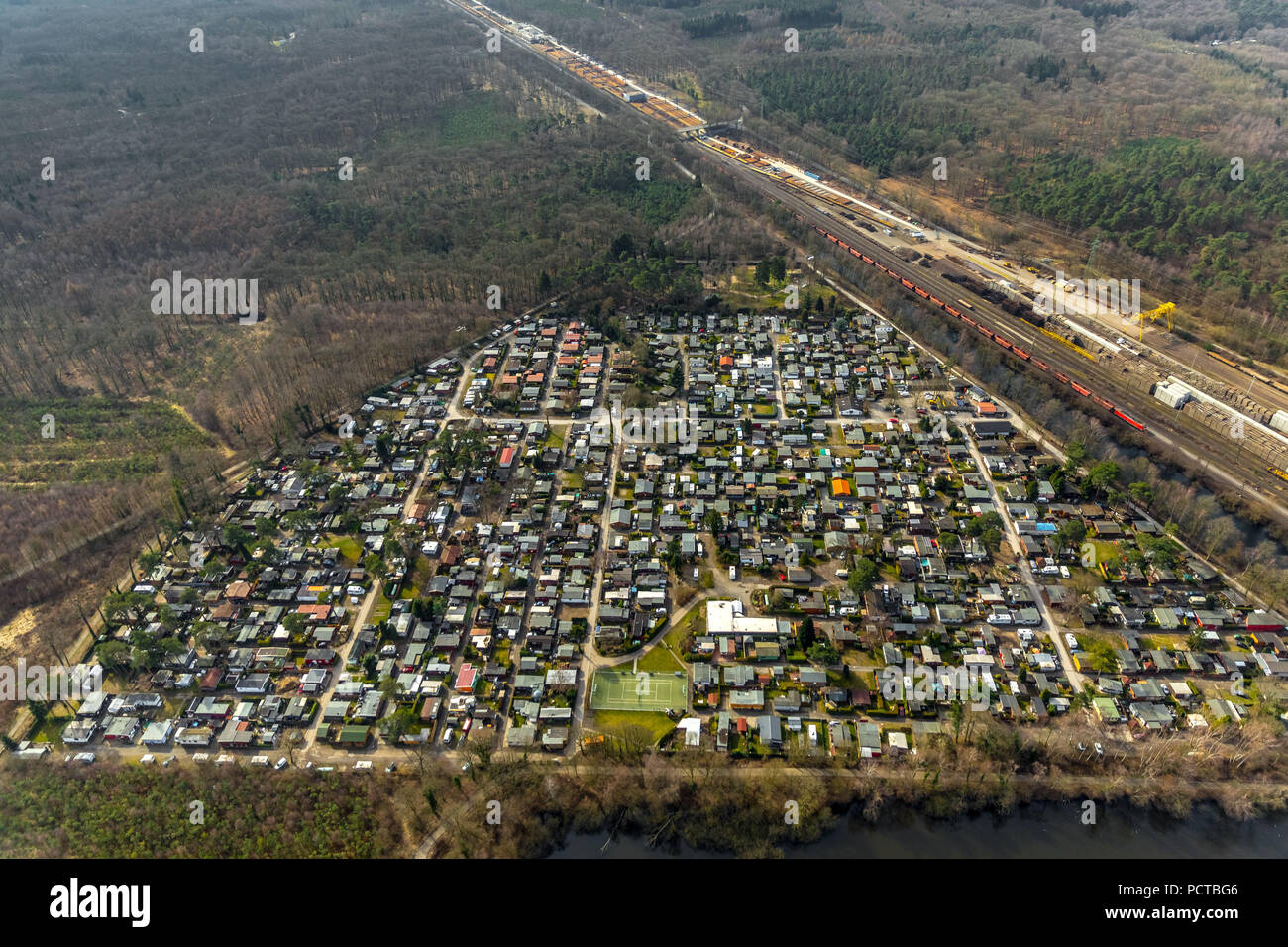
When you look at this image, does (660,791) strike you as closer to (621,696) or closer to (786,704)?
(621,696)

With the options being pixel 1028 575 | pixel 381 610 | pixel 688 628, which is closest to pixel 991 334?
pixel 1028 575

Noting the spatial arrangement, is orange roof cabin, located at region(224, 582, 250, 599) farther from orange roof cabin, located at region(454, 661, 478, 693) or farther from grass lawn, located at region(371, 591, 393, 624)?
orange roof cabin, located at region(454, 661, 478, 693)

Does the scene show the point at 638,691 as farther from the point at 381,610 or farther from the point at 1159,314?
the point at 1159,314

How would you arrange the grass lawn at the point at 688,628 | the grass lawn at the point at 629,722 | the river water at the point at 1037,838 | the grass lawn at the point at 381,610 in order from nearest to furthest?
the river water at the point at 1037,838, the grass lawn at the point at 629,722, the grass lawn at the point at 688,628, the grass lawn at the point at 381,610

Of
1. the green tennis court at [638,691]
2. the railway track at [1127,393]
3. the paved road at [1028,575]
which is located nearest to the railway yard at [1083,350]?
the railway track at [1127,393]

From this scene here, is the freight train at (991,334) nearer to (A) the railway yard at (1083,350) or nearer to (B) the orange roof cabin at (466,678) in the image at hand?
(A) the railway yard at (1083,350)

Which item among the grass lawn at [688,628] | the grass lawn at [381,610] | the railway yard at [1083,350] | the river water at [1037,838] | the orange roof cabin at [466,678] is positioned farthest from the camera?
the railway yard at [1083,350]

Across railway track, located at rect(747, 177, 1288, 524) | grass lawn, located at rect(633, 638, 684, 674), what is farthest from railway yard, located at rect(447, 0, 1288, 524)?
grass lawn, located at rect(633, 638, 684, 674)
